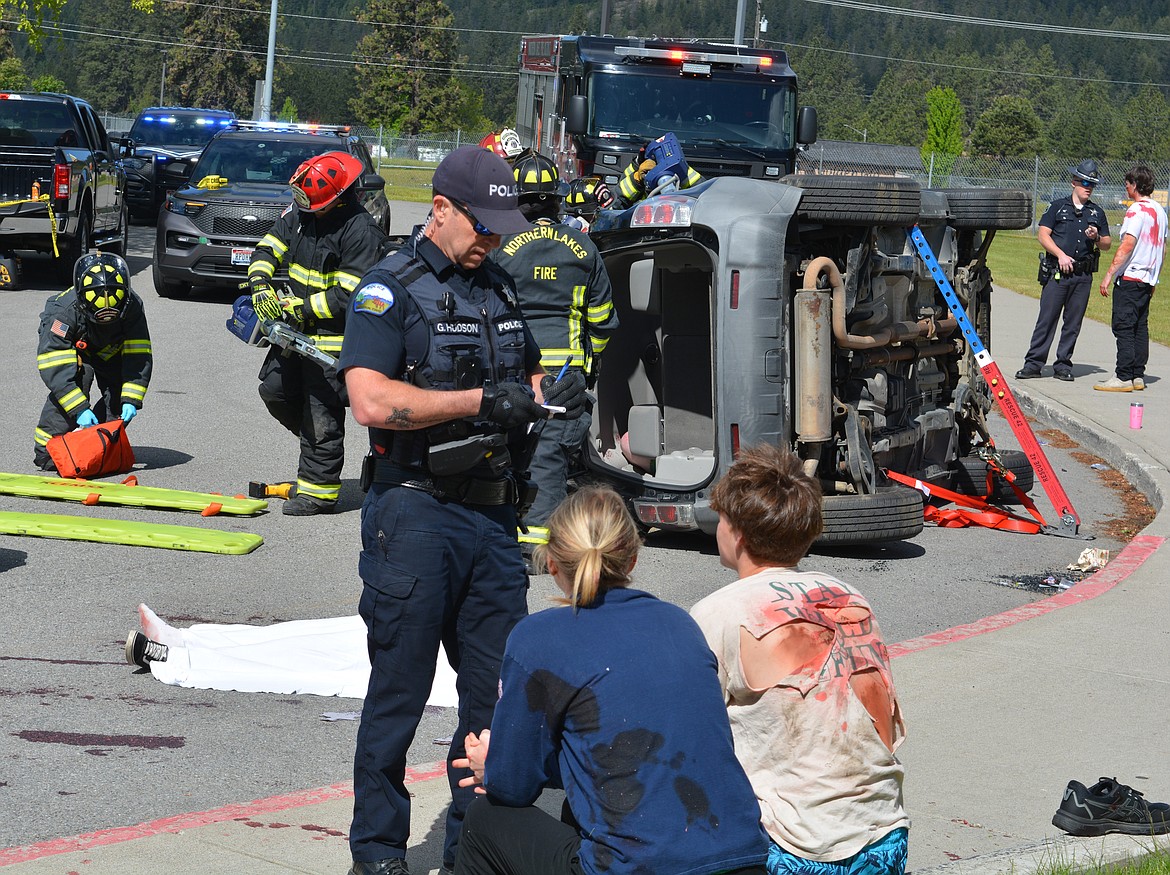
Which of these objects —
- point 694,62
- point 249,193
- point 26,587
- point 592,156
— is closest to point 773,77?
point 694,62

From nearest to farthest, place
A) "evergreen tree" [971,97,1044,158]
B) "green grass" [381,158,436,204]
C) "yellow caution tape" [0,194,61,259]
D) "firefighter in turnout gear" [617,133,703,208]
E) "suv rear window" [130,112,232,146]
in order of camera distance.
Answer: "firefighter in turnout gear" [617,133,703,208]
"yellow caution tape" [0,194,61,259]
"suv rear window" [130,112,232,146]
"green grass" [381,158,436,204]
"evergreen tree" [971,97,1044,158]

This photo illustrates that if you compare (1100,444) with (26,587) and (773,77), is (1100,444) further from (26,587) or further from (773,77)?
(26,587)

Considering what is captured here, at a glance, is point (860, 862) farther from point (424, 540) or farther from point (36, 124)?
point (36, 124)

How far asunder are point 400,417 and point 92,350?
6.06 m

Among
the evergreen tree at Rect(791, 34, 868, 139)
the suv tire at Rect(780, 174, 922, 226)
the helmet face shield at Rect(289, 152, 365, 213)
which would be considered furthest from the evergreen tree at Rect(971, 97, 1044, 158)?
the helmet face shield at Rect(289, 152, 365, 213)

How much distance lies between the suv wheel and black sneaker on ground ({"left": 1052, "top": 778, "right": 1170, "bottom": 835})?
15114mm

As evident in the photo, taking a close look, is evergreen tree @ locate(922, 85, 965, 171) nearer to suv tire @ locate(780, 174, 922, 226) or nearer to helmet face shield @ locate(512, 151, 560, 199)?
suv tire @ locate(780, 174, 922, 226)

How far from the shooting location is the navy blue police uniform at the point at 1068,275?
14930mm

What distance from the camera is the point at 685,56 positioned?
52.7ft

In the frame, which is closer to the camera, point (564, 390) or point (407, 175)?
point (564, 390)

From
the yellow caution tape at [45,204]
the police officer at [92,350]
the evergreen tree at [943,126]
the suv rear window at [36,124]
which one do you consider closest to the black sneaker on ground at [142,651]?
the police officer at [92,350]

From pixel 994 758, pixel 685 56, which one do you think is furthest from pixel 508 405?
pixel 685 56

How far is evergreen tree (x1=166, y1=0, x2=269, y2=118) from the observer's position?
10581cm

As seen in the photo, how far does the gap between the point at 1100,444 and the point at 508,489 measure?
9341 mm
